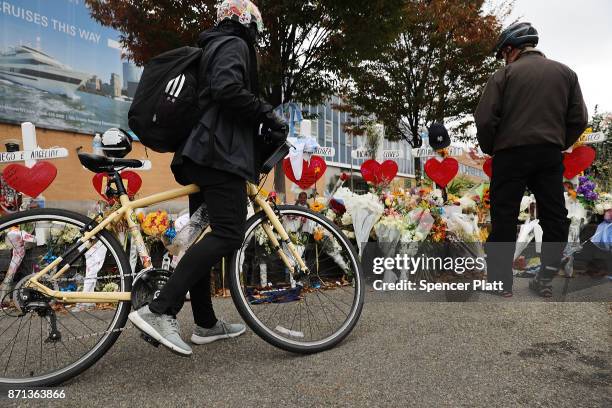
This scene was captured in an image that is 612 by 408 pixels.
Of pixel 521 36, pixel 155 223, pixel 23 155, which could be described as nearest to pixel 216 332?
pixel 155 223

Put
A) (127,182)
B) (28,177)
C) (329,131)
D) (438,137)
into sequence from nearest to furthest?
(28,177)
(127,182)
(438,137)
(329,131)

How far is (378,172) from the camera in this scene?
5125 millimetres

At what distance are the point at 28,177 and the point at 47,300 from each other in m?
2.26

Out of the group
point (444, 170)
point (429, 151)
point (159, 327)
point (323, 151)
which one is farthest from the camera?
point (323, 151)

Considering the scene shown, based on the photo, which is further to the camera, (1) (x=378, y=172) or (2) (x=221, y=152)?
(1) (x=378, y=172)

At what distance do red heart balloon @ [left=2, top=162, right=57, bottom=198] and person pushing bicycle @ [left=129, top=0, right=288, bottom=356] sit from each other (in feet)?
7.62

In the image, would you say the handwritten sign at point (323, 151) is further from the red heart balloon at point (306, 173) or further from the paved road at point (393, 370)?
the paved road at point (393, 370)

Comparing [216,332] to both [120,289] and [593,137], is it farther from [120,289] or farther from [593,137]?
[593,137]

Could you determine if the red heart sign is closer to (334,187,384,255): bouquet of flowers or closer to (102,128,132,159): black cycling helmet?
(334,187,384,255): bouquet of flowers

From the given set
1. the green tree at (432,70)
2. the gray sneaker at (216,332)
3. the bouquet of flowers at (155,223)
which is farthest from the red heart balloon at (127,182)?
the green tree at (432,70)

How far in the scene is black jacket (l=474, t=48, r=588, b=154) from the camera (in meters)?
2.77

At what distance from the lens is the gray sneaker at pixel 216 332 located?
7.62ft

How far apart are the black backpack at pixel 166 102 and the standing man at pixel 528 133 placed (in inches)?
78.6

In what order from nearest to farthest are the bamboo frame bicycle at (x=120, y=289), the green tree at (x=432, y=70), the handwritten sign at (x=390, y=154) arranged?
the bamboo frame bicycle at (x=120, y=289) < the handwritten sign at (x=390, y=154) < the green tree at (x=432, y=70)
